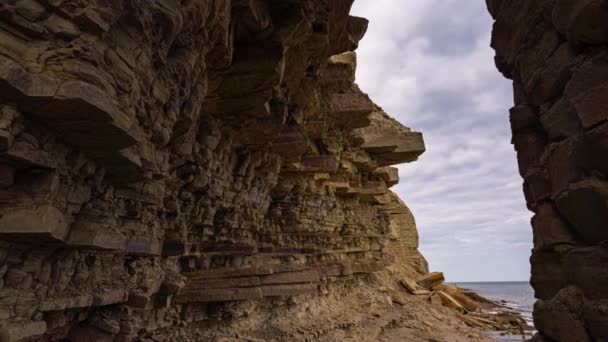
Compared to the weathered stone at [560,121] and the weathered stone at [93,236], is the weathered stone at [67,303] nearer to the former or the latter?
the weathered stone at [93,236]

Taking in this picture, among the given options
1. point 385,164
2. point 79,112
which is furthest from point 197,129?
point 385,164

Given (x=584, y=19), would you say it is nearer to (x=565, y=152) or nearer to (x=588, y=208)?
(x=565, y=152)

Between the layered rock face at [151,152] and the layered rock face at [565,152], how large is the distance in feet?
0.26

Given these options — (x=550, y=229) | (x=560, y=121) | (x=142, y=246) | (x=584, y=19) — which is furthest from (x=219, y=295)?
(x=584, y=19)

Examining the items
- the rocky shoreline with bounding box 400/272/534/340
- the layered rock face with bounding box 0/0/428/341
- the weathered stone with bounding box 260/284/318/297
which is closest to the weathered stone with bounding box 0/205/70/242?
the layered rock face with bounding box 0/0/428/341

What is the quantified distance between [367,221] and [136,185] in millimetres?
12616

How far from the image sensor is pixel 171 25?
3273 millimetres

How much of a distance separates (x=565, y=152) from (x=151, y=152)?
447 cm

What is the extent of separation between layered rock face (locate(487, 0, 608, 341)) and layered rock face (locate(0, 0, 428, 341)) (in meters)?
0.08

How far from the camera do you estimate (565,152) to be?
141 inches

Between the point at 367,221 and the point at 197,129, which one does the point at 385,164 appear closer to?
the point at 367,221

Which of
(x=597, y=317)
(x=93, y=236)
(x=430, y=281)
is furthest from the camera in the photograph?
(x=430, y=281)

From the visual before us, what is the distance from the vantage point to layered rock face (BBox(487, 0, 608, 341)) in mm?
3201

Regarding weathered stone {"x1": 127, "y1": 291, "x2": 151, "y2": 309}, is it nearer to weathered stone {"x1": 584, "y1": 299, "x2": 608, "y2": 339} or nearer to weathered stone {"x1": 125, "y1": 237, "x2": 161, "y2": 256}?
weathered stone {"x1": 125, "y1": 237, "x2": 161, "y2": 256}
